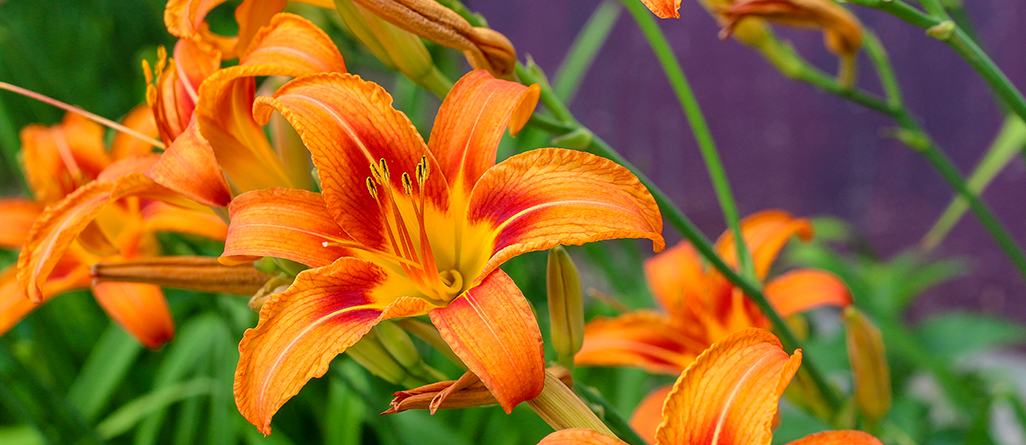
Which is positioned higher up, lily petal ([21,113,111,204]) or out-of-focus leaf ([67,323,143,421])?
lily petal ([21,113,111,204])

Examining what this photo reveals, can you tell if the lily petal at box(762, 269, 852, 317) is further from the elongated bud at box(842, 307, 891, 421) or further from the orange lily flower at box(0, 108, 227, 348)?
the orange lily flower at box(0, 108, 227, 348)

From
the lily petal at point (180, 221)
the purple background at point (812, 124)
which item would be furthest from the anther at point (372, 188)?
the purple background at point (812, 124)

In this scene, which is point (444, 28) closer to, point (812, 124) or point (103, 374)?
point (103, 374)

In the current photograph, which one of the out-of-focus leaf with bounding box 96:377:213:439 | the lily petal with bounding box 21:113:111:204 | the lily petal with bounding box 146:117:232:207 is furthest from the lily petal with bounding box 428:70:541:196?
the out-of-focus leaf with bounding box 96:377:213:439

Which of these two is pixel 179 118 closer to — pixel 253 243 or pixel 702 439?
pixel 253 243

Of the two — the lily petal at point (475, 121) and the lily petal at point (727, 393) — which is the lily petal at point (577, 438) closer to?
the lily petal at point (727, 393)

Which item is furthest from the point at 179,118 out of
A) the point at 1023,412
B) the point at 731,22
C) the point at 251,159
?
the point at 1023,412

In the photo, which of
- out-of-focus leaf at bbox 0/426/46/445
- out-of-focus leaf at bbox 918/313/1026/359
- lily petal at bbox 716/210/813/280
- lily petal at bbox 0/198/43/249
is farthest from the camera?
out-of-focus leaf at bbox 918/313/1026/359
